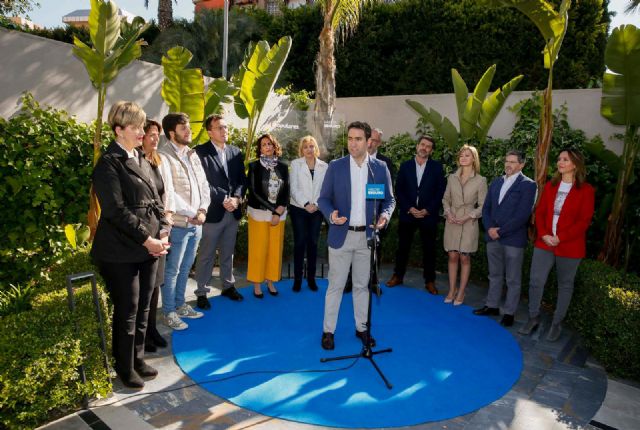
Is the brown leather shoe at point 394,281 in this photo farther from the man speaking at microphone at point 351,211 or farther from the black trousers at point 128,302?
the black trousers at point 128,302

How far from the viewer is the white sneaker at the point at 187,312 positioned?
4.79m

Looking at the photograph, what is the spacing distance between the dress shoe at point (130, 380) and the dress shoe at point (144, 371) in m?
0.15

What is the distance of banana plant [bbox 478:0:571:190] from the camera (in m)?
5.03

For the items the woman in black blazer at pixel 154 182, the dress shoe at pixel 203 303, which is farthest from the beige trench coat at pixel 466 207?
the woman in black blazer at pixel 154 182

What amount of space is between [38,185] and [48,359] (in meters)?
2.46

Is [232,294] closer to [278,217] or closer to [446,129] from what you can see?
[278,217]

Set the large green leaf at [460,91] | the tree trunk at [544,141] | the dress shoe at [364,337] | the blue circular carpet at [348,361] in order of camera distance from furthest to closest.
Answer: the large green leaf at [460,91] < the tree trunk at [544,141] < the dress shoe at [364,337] < the blue circular carpet at [348,361]

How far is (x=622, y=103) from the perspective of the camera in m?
5.17

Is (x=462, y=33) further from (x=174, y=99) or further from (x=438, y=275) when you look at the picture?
(x=174, y=99)

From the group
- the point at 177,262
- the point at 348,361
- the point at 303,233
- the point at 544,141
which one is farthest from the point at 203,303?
the point at 544,141

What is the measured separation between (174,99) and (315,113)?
3327 mm

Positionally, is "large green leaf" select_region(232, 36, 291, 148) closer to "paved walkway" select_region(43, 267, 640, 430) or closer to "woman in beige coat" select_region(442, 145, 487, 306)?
"woman in beige coat" select_region(442, 145, 487, 306)

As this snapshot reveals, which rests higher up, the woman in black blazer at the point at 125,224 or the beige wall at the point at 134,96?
the beige wall at the point at 134,96

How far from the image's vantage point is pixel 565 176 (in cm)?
454
